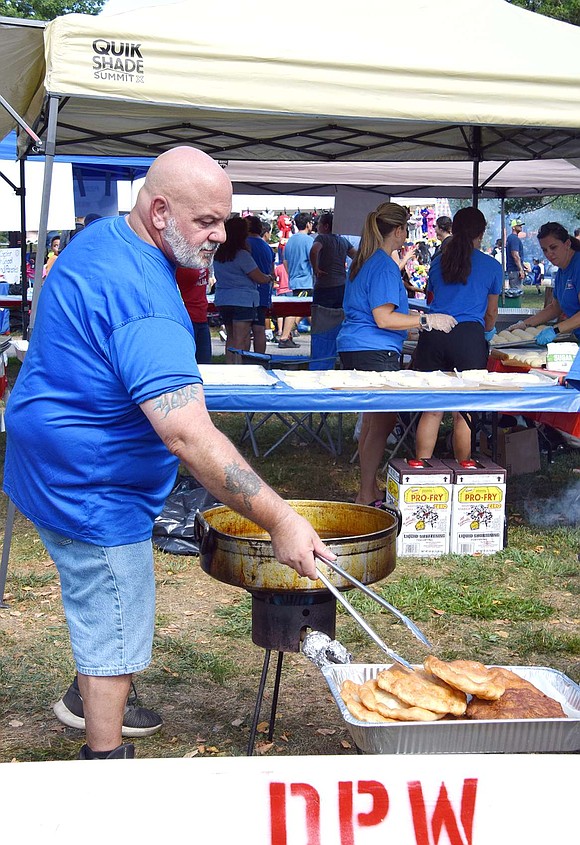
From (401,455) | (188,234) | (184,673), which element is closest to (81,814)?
(188,234)

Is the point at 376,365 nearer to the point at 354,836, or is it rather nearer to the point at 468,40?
the point at 468,40

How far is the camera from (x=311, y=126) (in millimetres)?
7348

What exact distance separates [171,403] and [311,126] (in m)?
5.61

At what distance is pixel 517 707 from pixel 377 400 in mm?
3250

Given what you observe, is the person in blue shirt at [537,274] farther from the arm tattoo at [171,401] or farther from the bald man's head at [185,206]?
the arm tattoo at [171,401]

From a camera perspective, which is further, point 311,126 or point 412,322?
point 311,126

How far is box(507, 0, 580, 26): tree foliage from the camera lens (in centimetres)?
2363

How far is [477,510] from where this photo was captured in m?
5.92

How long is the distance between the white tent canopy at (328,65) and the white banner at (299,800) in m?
3.54

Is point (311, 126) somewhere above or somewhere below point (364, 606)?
above

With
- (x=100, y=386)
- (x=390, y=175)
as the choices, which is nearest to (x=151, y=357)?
(x=100, y=386)

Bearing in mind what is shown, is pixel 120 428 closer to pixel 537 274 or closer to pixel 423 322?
pixel 423 322

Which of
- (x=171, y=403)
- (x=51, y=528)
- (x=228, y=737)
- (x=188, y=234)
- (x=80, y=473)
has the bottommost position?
(x=228, y=737)

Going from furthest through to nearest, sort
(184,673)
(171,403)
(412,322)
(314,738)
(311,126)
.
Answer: (311,126)
(412,322)
(184,673)
(314,738)
(171,403)
